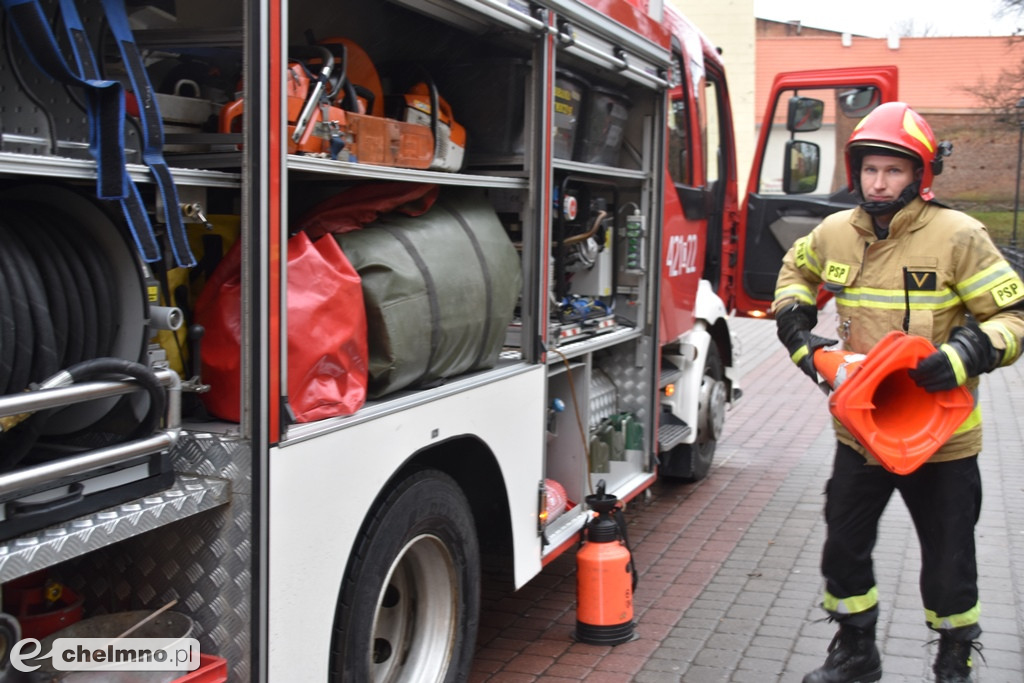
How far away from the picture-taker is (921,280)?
12.3ft

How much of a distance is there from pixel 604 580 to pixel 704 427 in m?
2.94

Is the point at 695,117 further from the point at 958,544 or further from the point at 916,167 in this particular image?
the point at 958,544

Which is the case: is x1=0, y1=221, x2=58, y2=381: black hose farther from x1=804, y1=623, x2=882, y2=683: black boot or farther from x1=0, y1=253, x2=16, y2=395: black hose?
x1=804, y1=623, x2=882, y2=683: black boot

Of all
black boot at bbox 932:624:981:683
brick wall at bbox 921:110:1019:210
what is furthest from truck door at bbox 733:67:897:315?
brick wall at bbox 921:110:1019:210

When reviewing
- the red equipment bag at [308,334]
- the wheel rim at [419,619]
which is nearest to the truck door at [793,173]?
the wheel rim at [419,619]

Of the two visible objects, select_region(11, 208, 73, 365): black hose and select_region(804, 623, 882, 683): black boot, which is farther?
select_region(804, 623, 882, 683): black boot

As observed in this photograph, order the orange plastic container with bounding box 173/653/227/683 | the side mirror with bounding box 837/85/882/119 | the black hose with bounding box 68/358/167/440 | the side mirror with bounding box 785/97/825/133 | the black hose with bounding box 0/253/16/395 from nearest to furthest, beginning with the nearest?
the black hose with bounding box 0/253/16/395 < the black hose with bounding box 68/358/167/440 < the orange plastic container with bounding box 173/653/227/683 < the side mirror with bounding box 785/97/825/133 < the side mirror with bounding box 837/85/882/119

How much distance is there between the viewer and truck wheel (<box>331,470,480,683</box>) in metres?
3.27

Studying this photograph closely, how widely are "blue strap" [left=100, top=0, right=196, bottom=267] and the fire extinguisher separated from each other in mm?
2492

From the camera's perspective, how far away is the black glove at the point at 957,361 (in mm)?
Result: 3516

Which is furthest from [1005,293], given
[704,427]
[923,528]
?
[704,427]

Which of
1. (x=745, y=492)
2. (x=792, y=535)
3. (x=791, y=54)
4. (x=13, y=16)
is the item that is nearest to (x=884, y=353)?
(x=13, y=16)

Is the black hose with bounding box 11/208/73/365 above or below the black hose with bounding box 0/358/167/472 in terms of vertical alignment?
above

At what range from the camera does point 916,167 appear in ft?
12.4
